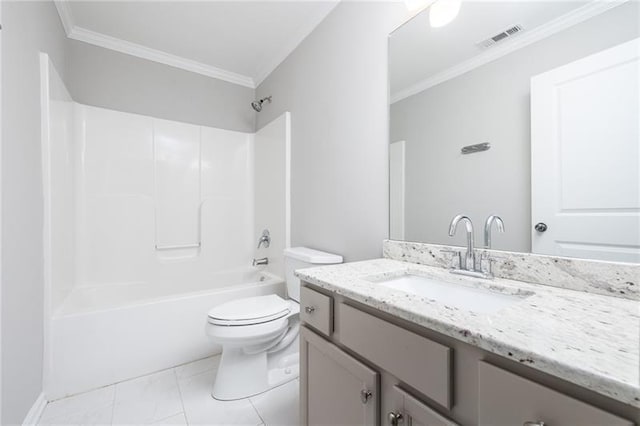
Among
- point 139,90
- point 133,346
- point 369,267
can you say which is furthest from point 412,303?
point 139,90

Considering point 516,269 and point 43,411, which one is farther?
point 43,411

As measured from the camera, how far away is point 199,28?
2.08 m

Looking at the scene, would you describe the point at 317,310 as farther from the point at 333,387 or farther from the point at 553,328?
the point at 553,328

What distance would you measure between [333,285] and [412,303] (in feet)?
0.89

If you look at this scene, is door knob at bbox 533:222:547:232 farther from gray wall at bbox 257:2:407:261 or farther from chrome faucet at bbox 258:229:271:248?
chrome faucet at bbox 258:229:271:248

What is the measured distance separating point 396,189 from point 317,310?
729 mm

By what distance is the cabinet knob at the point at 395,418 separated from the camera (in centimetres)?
69

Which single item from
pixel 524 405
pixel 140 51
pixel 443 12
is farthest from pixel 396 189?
pixel 140 51

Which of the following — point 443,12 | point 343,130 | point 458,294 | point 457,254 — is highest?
point 443,12

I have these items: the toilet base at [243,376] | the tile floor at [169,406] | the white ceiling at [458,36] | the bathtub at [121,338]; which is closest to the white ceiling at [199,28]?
the white ceiling at [458,36]

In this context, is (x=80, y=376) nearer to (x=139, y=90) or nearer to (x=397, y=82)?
(x=139, y=90)

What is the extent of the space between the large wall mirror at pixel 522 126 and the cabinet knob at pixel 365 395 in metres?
0.67

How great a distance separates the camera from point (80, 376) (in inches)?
60.7

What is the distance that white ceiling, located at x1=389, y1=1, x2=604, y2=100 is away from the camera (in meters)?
0.92
